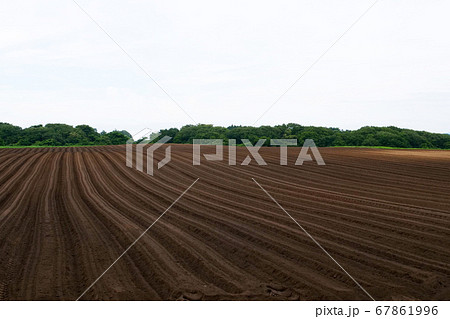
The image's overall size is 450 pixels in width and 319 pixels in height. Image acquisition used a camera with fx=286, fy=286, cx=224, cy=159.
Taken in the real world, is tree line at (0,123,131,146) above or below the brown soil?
above

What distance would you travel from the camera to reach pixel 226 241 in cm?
600

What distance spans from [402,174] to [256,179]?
23.8ft

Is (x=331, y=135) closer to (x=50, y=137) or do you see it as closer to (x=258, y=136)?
(x=258, y=136)

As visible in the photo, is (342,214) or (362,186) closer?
(342,214)

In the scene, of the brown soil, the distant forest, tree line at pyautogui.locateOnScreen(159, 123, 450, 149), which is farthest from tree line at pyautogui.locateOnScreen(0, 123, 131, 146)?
the brown soil

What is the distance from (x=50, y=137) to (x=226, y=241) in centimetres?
6714

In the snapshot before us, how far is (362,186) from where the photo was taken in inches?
444

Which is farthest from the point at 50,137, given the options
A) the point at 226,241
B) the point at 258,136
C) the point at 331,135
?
the point at 226,241

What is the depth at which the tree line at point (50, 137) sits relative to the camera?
6006 centimetres

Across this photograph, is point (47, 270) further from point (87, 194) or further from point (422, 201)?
point (422, 201)

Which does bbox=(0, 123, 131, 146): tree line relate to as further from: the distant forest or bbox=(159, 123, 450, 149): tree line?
bbox=(159, 123, 450, 149): tree line

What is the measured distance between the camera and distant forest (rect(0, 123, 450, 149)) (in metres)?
53.2

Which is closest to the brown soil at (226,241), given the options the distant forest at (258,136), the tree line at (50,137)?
the distant forest at (258,136)
